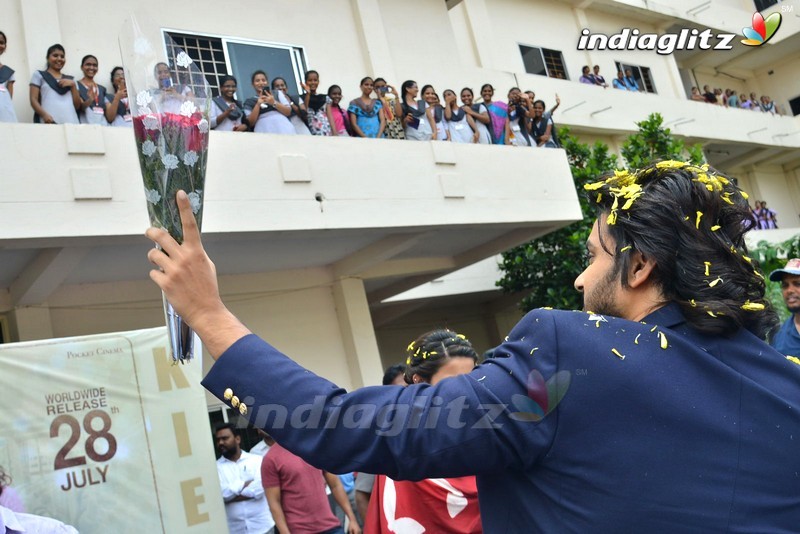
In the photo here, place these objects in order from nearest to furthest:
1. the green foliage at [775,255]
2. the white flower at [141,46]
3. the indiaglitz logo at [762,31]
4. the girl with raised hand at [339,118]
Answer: the white flower at [141,46]
the girl with raised hand at [339,118]
the green foliage at [775,255]
the indiaglitz logo at [762,31]

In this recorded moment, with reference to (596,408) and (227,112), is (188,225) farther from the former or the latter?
(227,112)

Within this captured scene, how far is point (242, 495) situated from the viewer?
7.28 m

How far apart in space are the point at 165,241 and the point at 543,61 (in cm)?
1690

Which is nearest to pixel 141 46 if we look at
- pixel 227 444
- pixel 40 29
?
pixel 227 444

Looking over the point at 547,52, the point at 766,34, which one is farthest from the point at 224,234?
the point at 766,34

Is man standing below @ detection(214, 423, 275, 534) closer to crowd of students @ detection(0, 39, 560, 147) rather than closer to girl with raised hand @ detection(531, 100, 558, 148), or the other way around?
crowd of students @ detection(0, 39, 560, 147)

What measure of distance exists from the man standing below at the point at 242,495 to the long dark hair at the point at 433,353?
4093 millimetres

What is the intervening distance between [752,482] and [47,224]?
21.7 ft

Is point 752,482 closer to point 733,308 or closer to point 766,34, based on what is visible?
point 733,308

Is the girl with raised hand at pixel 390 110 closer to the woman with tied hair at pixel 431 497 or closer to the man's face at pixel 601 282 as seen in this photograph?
the woman with tied hair at pixel 431 497

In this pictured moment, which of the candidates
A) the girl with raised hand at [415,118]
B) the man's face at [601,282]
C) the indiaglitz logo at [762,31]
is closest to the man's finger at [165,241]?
the man's face at [601,282]

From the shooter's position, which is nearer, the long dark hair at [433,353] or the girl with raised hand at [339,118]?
the long dark hair at [433,353]

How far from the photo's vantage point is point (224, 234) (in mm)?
7781

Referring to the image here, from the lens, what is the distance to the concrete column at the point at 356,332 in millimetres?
10758
